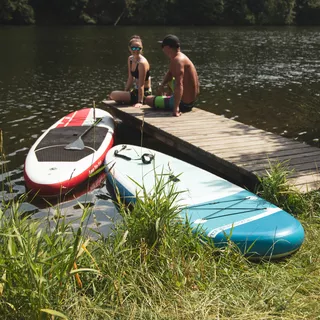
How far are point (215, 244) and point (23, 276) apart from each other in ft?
6.47

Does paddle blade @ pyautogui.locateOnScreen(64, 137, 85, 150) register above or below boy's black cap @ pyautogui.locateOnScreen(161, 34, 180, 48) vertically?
below

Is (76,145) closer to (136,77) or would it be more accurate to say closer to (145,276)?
(136,77)

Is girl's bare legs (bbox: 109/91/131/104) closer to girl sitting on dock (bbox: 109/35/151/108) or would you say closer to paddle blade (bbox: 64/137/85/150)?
girl sitting on dock (bbox: 109/35/151/108)

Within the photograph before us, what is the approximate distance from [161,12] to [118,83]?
134 feet

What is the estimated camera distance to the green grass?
2.71 meters

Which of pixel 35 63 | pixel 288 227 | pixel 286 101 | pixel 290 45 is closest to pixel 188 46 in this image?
pixel 290 45

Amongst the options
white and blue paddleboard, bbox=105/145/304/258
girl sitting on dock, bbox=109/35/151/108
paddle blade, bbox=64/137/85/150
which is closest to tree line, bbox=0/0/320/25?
girl sitting on dock, bbox=109/35/151/108

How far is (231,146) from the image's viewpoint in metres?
6.78

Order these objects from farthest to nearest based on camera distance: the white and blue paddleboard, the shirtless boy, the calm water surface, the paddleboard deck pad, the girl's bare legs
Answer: the calm water surface < the girl's bare legs < the shirtless boy < the paddleboard deck pad < the white and blue paddleboard

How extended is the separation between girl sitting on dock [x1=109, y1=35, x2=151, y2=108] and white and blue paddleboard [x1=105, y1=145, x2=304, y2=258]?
11.2 feet

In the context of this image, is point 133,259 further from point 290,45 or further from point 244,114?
point 290,45

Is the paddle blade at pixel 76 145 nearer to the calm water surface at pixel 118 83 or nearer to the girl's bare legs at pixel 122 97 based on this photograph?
the calm water surface at pixel 118 83

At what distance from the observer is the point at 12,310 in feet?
8.92

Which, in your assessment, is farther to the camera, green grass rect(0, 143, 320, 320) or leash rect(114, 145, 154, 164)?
leash rect(114, 145, 154, 164)
